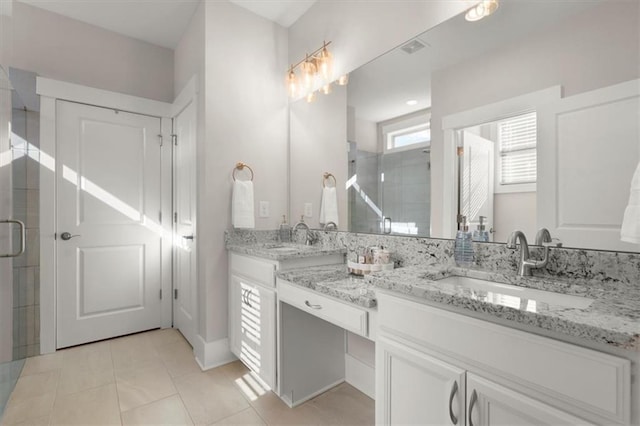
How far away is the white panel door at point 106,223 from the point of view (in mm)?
2525

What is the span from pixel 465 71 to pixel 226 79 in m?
1.67

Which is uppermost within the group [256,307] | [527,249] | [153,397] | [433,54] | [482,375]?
[433,54]

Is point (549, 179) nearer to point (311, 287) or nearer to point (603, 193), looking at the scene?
point (603, 193)

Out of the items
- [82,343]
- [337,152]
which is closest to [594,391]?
[337,152]

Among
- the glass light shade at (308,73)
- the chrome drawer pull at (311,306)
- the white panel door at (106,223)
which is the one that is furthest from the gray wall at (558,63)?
the white panel door at (106,223)

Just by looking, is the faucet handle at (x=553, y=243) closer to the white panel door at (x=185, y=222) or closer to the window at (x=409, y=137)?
the window at (x=409, y=137)

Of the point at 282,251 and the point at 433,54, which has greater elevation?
the point at 433,54

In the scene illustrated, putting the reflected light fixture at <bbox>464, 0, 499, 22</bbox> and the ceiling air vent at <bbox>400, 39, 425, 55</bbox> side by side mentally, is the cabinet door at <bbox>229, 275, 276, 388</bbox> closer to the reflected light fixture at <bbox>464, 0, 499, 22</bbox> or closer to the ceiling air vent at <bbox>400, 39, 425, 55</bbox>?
the ceiling air vent at <bbox>400, 39, 425, 55</bbox>

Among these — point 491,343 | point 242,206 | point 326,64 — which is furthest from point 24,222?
point 491,343

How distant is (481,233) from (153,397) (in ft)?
6.82

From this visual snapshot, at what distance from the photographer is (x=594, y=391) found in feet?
2.23

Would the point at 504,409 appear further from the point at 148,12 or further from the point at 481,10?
the point at 148,12

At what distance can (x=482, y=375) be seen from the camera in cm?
A: 87

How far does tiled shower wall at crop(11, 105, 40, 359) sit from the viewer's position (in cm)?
225
